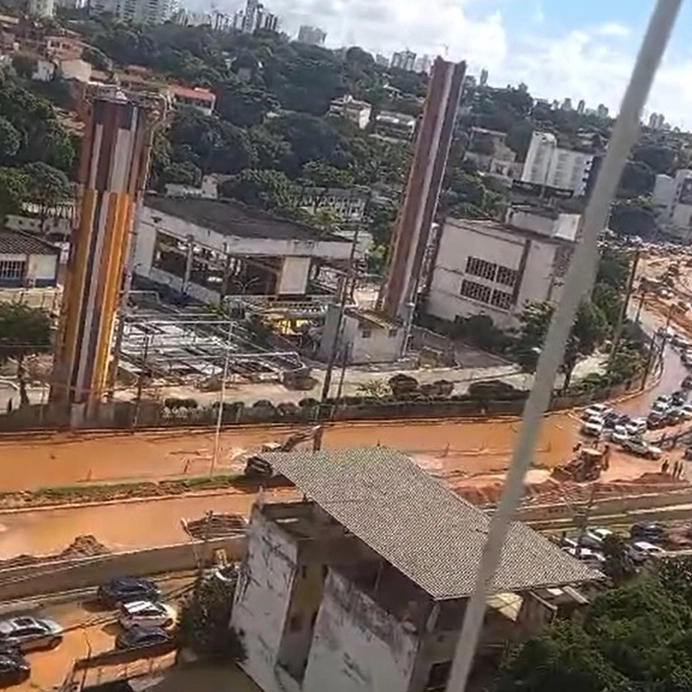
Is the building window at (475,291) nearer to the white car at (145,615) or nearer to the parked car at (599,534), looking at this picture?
the parked car at (599,534)

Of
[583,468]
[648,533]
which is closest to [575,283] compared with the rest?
[648,533]

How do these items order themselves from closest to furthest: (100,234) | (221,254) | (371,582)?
(371,582) < (100,234) < (221,254)

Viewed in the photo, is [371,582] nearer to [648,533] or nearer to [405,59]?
[648,533]

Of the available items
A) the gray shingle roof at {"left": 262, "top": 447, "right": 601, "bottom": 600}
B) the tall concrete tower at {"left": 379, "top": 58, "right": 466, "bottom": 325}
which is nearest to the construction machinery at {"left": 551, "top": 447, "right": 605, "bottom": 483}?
the tall concrete tower at {"left": 379, "top": 58, "right": 466, "bottom": 325}

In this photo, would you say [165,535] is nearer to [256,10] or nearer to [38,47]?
[38,47]

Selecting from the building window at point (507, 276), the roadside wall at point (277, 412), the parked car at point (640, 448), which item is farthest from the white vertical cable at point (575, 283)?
the building window at point (507, 276)

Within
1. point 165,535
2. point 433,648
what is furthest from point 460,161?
point 433,648
